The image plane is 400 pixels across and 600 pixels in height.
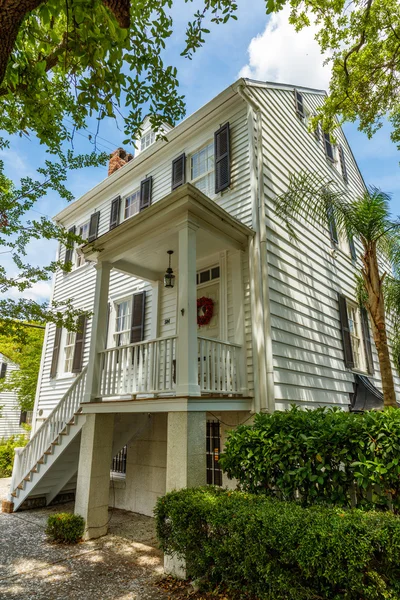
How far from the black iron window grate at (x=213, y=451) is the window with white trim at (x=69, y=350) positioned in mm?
5764

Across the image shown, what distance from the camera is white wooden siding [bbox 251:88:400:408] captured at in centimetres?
672

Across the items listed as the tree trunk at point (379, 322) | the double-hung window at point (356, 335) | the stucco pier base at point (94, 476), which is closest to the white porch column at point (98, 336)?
the stucco pier base at point (94, 476)

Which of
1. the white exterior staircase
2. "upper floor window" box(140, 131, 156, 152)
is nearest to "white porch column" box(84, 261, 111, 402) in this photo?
the white exterior staircase

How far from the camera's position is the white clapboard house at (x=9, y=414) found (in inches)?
846

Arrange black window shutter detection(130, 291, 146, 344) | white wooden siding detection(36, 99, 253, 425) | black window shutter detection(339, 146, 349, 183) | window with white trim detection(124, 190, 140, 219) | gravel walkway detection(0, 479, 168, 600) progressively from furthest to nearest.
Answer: black window shutter detection(339, 146, 349, 183) → window with white trim detection(124, 190, 140, 219) → black window shutter detection(130, 291, 146, 344) → white wooden siding detection(36, 99, 253, 425) → gravel walkway detection(0, 479, 168, 600)

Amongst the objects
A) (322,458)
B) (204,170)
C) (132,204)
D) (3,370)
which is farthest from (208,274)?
(3,370)

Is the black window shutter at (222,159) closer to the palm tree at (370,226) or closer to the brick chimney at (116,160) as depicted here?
the palm tree at (370,226)

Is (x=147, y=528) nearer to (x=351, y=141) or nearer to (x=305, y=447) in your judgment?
(x=305, y=447)

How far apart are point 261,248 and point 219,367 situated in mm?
2416

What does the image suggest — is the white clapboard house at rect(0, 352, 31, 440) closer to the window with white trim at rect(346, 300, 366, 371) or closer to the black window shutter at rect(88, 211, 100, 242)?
the black window shutter at rect(88, 211, 100, 242)

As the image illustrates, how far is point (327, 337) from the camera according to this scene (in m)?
8.50

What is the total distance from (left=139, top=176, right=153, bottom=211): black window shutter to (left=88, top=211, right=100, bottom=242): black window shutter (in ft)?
7.73

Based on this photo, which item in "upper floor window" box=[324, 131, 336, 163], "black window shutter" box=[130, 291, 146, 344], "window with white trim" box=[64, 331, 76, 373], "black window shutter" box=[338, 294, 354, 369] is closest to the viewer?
"black window shutter" box=[130, 291, 146, 344]

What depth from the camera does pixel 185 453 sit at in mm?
4527
